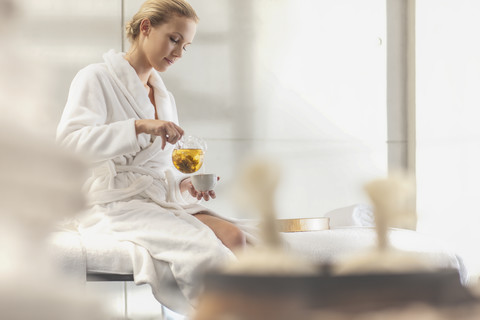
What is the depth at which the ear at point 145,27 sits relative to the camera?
2.60 metres

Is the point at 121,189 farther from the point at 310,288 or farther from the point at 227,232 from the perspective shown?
the point at 310,288

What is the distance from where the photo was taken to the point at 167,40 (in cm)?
257

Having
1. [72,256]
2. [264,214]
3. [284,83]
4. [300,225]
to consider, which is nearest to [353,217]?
[300,225]

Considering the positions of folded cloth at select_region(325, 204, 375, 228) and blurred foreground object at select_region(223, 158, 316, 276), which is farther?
folded cloth at select_region(325, 204, 375, 228)

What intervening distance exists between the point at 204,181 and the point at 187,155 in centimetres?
10

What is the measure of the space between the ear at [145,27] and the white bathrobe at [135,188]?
133 millimetres

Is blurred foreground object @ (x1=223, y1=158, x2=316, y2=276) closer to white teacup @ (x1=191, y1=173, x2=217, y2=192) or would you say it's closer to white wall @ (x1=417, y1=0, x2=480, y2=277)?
white teacup @ (x1=191, y1=173, x2=217, y2=192)

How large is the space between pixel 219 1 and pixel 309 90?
0.71 m

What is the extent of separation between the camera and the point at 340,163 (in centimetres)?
402

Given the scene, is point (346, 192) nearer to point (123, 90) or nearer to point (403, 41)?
point (403, 41)

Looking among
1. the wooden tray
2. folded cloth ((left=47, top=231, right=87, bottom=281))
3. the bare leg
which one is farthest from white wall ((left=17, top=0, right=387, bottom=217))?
folded cloth ((left=47, top=231, right=87, bottom=281))

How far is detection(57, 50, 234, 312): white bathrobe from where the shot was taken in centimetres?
204

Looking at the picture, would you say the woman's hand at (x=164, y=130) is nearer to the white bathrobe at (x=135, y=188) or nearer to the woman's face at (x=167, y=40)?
the white bathrobe at (x=135, y=188)

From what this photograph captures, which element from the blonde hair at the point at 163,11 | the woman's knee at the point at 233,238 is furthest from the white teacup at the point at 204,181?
the blonde hair at the point at 163,11
